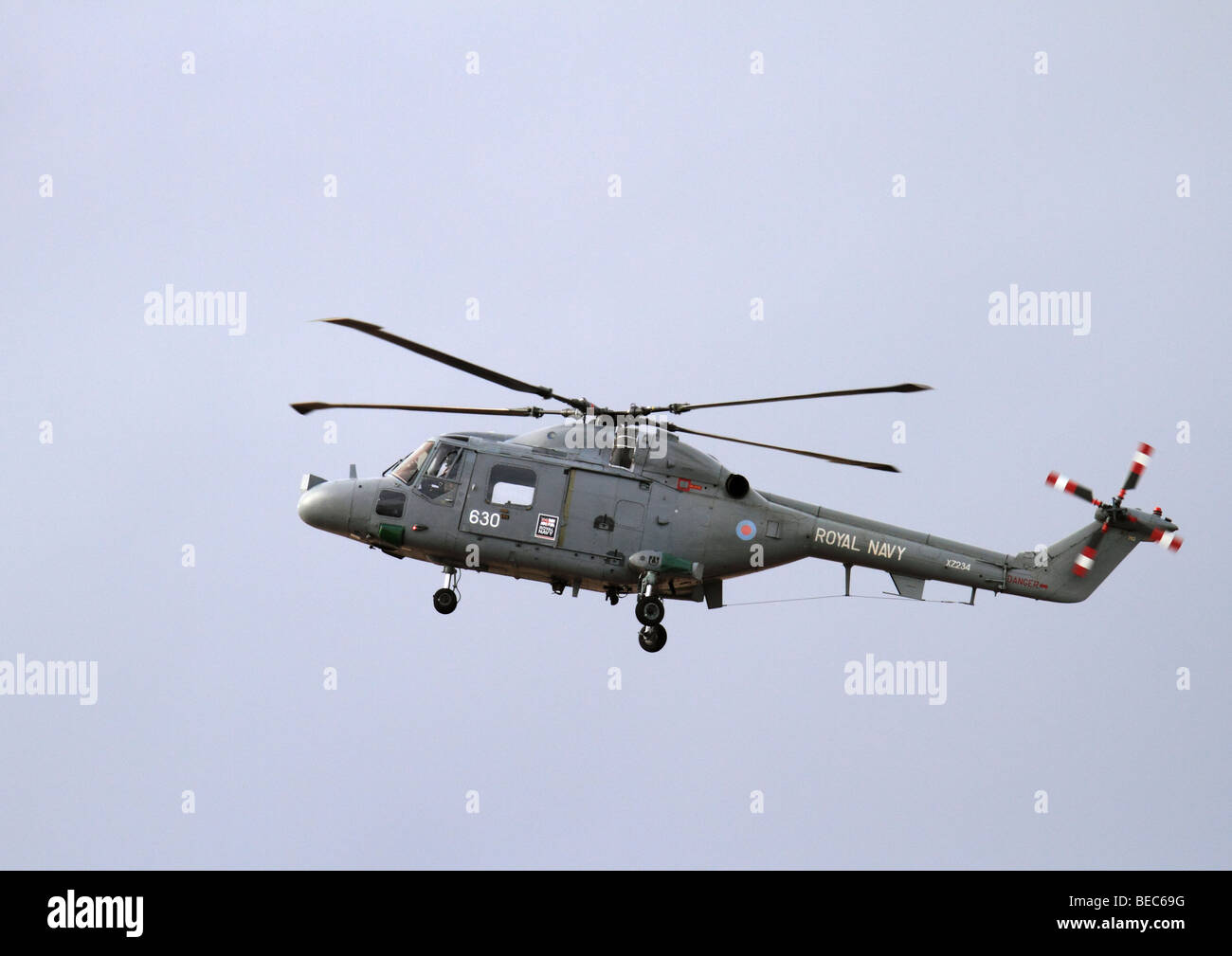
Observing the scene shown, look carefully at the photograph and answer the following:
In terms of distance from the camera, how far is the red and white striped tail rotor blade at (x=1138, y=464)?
3691 centimetres

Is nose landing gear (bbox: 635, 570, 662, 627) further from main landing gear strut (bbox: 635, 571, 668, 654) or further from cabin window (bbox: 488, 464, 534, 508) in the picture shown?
cabin window (bbox: 488, 464, 534, 508)

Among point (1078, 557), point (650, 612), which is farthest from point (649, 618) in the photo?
point (1078, 557)

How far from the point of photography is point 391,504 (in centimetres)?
3800

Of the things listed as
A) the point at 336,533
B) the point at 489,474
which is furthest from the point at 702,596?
the point at 336,533

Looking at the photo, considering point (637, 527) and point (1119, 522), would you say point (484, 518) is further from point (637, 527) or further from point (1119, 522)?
point (1119, 522)

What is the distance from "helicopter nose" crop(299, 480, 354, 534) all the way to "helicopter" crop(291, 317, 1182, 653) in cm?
6

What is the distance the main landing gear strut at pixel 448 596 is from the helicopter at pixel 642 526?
0.03 m

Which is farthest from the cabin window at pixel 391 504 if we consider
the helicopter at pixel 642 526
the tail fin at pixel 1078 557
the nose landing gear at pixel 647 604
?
the tail fin at pixel 1078 557

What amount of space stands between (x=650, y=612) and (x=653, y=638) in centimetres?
51

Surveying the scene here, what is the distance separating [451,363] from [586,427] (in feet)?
15.1

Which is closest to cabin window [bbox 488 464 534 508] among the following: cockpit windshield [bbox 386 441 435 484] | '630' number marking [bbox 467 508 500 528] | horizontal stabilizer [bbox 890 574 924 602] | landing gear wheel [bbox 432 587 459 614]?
'630' number marking [bbox 467 508 500 528]

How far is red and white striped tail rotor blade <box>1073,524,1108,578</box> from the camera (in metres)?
37.8

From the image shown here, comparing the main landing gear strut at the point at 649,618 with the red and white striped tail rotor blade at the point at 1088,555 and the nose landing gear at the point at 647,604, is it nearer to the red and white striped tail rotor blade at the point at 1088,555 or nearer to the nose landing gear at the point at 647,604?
the nose landing gear at the point at 647,604
